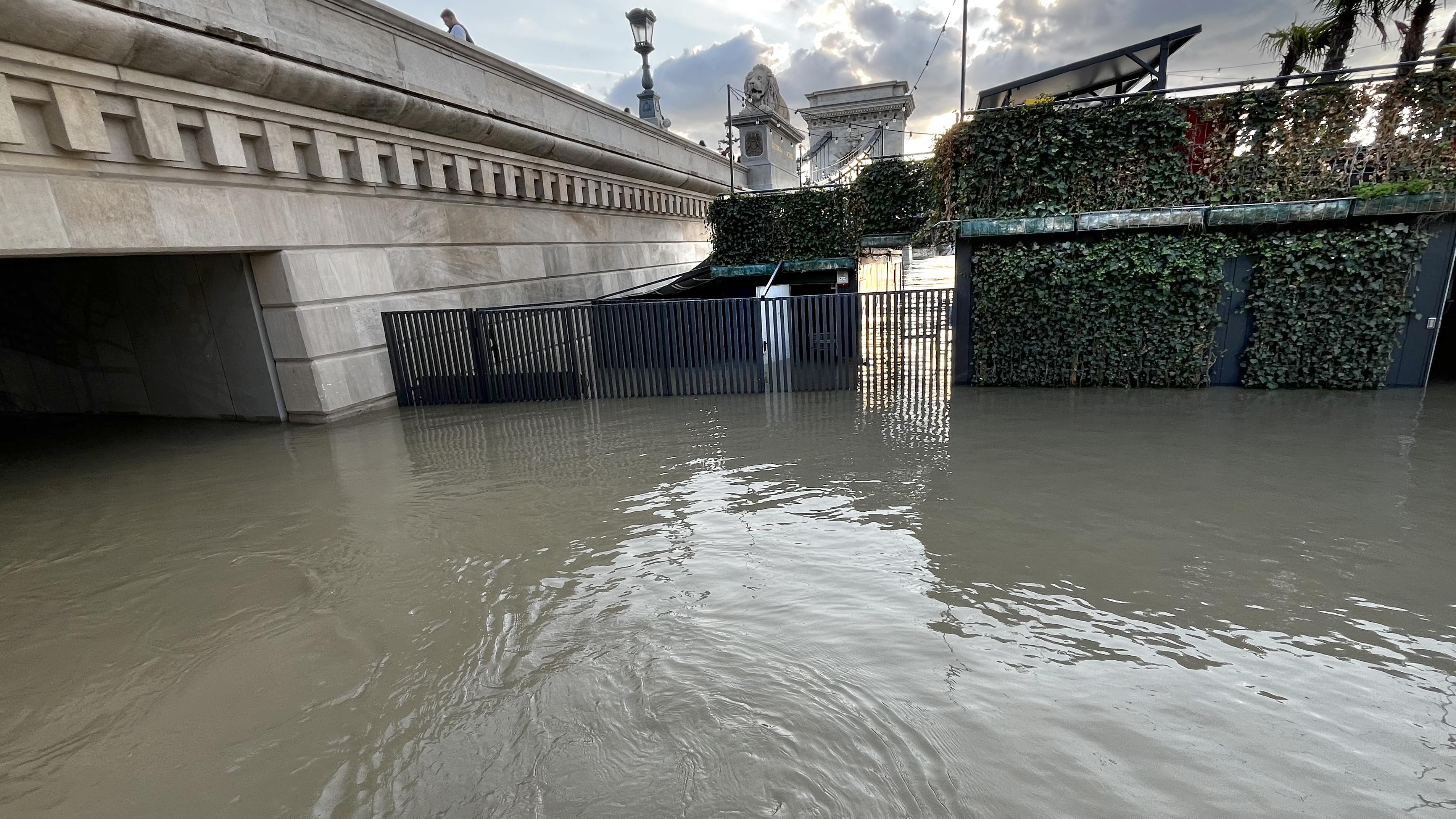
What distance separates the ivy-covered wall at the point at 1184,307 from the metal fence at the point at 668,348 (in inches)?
34.7

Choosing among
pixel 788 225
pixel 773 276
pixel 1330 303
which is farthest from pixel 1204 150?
pixel 788 225

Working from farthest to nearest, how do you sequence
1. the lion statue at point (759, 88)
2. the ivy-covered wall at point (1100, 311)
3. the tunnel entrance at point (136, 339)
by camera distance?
the lion statue at point (759, 88), the tunnel entrance at point (136, 339), the ivy-covered wall at point (1100, 311)

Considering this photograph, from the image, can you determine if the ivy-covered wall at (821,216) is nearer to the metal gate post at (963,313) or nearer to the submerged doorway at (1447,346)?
the metal gate post at (963,313)

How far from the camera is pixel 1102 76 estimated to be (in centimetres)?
1029

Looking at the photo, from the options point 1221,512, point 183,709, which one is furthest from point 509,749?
point 1221,512

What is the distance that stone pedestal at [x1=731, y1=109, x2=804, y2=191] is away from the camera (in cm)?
2208

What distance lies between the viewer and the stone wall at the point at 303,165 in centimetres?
600

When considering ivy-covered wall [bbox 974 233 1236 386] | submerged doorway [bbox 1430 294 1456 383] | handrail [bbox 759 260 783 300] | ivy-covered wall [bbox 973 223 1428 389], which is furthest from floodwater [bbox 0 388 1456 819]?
handrail [bbox 759 260 783 300]

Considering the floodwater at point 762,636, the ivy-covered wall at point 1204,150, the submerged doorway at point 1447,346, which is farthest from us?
the submerged doorway at point 1447,346

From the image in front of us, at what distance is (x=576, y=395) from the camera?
33.4ft

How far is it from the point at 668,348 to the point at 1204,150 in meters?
7.64

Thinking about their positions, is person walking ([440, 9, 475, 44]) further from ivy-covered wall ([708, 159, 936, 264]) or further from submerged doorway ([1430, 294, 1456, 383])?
submerged doorway ([1430, 294, 1456, 383])

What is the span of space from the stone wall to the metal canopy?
8.48 metres

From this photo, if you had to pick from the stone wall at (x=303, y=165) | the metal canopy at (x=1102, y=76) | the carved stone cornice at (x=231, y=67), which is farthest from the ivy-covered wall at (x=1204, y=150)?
the stone wall at (x=303, y=165)
